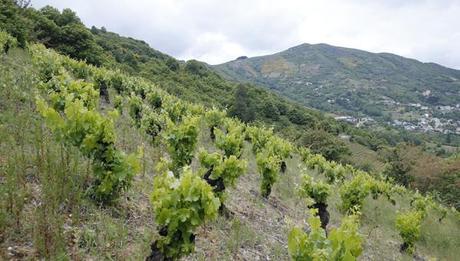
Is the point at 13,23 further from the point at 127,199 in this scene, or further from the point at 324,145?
the point at 324,145

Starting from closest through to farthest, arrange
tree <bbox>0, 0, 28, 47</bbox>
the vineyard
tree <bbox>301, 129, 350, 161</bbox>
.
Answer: the vineyard < tree <bbox>0, 0, 28, 47</bbox> < tree <bbox>301, 129, 350, 161</bbox>

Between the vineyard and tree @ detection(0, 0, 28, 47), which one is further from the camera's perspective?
tree @ detection(0, 0, 28, 47)

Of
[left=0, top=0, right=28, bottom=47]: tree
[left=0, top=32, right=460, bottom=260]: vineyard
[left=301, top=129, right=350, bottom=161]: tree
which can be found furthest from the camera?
[left=301, top=129, right=350, bottom=161]: tree

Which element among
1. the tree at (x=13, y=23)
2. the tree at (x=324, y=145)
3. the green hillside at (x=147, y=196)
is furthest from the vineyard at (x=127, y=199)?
the tree at (x=324, y=145)

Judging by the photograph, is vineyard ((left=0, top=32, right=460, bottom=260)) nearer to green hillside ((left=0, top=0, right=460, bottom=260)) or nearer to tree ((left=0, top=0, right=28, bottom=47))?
green hillside ((left=0, top=0, right=460, bottom=260))

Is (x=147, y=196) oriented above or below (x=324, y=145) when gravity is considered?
above

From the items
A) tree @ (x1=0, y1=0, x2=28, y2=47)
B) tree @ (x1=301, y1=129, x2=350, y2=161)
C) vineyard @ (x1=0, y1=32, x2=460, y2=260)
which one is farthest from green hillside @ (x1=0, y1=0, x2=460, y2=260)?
tree @ (x1=301, y1=129, x2=350, y2=161)

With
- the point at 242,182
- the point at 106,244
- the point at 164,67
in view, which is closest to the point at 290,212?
the point at 242,182

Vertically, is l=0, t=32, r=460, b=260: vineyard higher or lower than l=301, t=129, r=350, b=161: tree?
higher

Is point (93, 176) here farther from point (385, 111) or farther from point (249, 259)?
point (385, 111)

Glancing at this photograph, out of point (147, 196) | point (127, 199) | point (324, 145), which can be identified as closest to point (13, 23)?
point (147, 196)

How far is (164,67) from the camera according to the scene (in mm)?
73875

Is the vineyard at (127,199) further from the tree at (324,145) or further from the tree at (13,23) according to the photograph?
the tree at (324,145)

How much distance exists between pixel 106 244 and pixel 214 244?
243 centimetres
